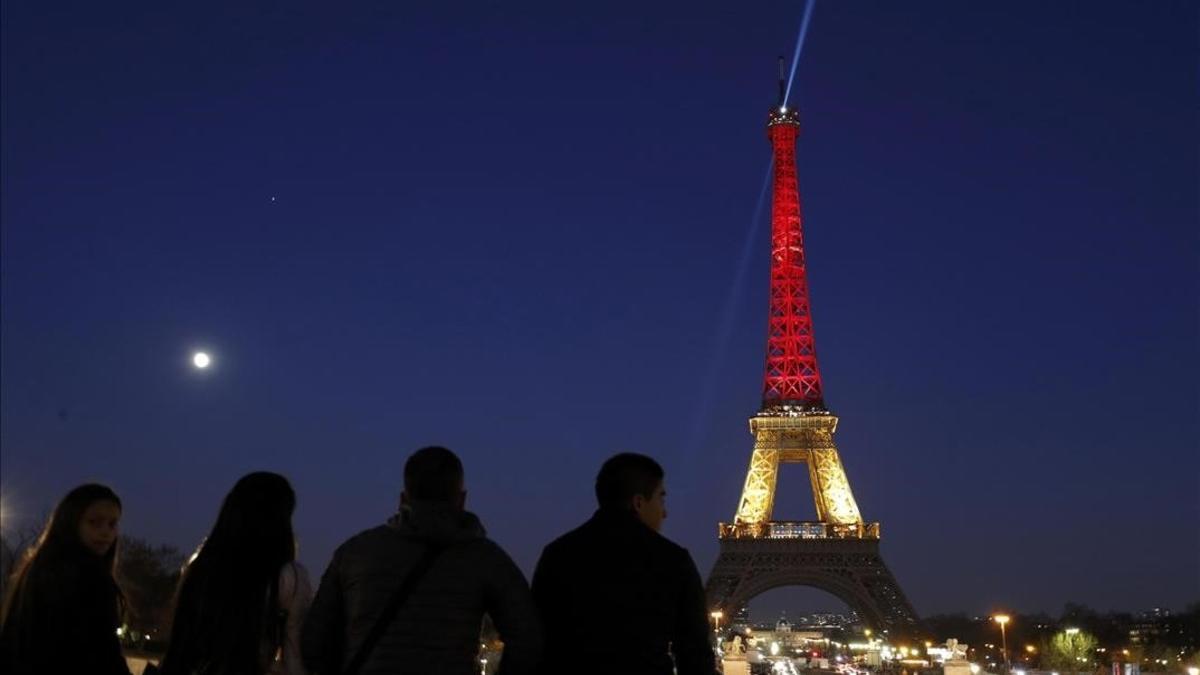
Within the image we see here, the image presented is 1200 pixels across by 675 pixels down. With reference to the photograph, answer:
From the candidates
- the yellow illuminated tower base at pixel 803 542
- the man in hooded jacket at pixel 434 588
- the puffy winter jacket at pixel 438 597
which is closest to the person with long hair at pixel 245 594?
the man in hooded jacket at pixel 434 588

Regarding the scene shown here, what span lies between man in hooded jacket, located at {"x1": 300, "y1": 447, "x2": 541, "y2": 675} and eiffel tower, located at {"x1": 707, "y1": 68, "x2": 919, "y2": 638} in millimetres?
65188

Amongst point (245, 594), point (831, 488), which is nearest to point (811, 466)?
point (831, 488)

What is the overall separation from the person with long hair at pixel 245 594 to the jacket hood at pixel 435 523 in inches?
24.7

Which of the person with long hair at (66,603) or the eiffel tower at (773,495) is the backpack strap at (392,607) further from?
the eiffel tower at (773,495)

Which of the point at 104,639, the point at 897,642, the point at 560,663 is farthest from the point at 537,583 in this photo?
the point at 897,642

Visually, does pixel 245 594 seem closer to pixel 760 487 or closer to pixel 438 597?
pixel 438 597

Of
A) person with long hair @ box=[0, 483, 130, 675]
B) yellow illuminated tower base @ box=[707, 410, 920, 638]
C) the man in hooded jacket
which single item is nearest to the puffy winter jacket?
the man in hooded jacket

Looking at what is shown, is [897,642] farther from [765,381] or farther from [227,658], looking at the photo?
[227,658]

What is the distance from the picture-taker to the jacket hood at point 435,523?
504 cm

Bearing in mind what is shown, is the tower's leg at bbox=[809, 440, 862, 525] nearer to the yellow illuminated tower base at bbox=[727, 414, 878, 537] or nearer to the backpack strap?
the yellow illuminated tower base at bbox=[727, 414, 878, 537]

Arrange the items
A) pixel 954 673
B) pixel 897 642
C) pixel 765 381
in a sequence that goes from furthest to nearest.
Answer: pixel 765 381, pixel 897 642, pixel 954 673

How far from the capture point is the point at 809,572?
228ft

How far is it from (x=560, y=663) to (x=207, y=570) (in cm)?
153

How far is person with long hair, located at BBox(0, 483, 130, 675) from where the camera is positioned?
5.03 meters
